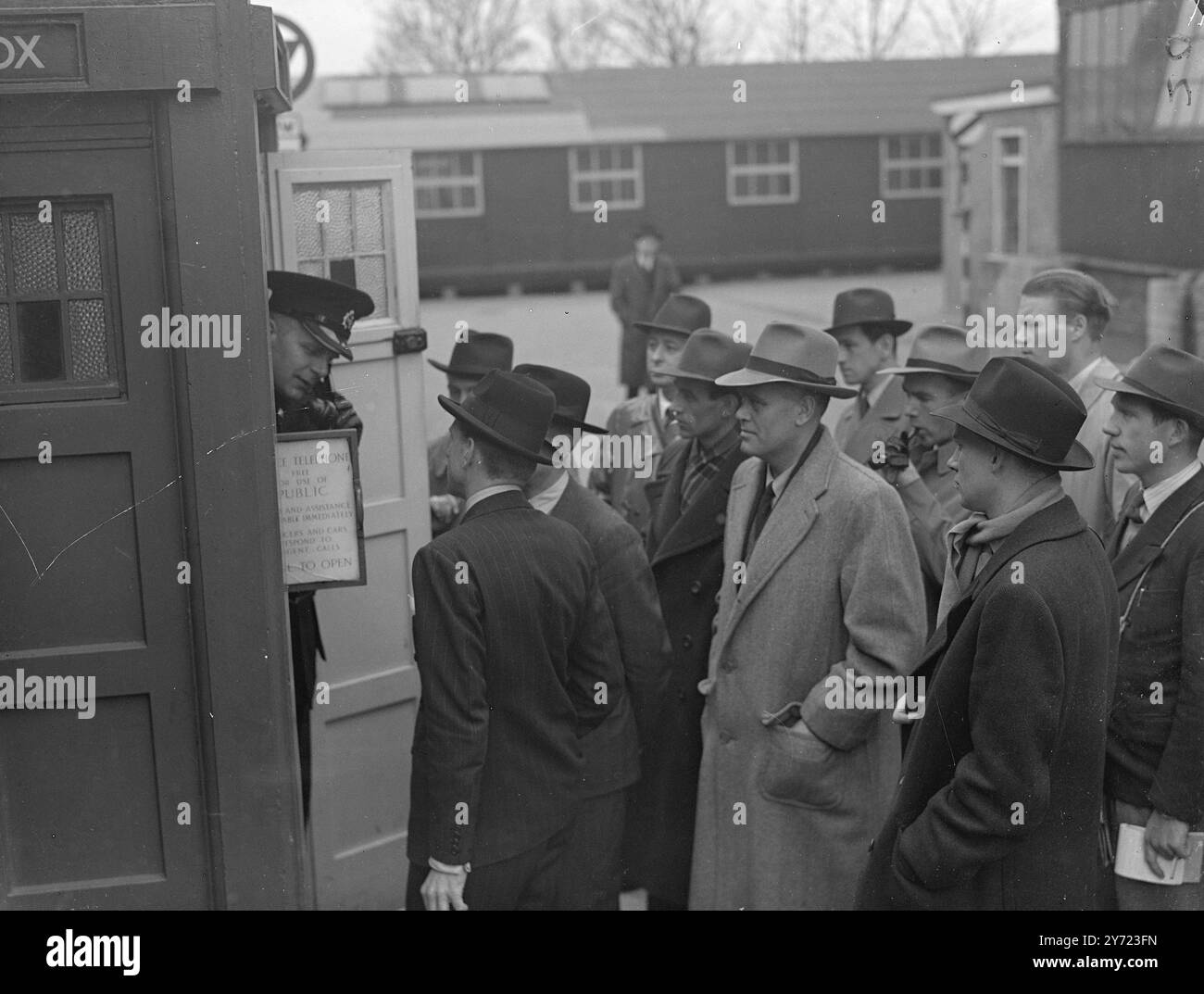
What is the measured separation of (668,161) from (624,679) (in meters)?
24.0

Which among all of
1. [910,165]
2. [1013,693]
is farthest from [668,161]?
[1013,693]

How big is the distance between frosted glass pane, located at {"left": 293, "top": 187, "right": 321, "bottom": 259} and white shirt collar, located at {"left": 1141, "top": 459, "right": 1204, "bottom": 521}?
258 centimetres

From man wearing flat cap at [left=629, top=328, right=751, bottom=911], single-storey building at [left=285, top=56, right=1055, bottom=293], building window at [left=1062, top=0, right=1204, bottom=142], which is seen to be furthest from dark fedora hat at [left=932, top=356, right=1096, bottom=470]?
single-storey building at [left=285, top=56, right=1055, bottom=293]

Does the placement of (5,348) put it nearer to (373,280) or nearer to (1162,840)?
(373,280)

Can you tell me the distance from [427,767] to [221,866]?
2.05ft

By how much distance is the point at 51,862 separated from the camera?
11.3 feet

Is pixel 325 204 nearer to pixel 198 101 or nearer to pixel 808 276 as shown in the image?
pixel 198 101

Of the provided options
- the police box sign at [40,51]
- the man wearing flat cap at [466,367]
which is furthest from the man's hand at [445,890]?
the police box sign at [40,51]

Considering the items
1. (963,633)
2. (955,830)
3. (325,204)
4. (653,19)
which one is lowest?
(955,830)

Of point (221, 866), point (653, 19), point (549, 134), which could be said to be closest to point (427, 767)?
point (221, 866)

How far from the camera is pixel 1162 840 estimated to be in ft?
11.3

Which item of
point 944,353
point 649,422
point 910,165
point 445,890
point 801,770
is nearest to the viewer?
point 445,890

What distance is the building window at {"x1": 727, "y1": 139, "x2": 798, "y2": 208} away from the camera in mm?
27172

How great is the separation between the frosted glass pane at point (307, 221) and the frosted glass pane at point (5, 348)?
44.1 inches
